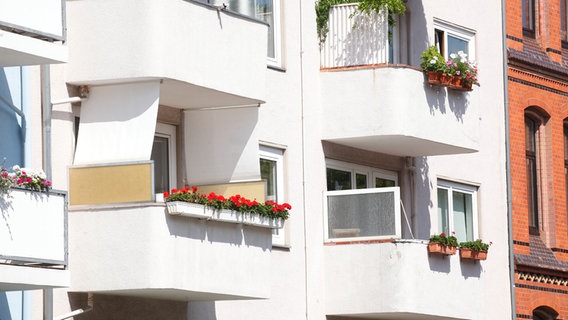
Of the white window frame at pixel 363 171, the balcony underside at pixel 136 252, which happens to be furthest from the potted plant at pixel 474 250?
the balcony underside at pixel 136 252

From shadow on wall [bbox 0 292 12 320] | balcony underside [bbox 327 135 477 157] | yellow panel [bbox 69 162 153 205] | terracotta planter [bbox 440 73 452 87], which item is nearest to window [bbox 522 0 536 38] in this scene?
balcony underside [bbox 327 135 477 157]

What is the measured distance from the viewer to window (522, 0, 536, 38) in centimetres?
3491

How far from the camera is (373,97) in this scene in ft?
91.6

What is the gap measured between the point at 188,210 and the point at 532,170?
12784 mm

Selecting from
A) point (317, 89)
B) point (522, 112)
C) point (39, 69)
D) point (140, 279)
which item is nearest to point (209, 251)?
point (140, 279)

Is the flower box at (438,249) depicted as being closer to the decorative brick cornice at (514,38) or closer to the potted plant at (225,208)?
the potted plant at (225,208)

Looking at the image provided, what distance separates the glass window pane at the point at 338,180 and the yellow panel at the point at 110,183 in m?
5.96

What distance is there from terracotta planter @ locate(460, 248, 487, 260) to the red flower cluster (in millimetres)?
4631

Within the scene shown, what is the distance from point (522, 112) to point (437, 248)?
641 centimetres

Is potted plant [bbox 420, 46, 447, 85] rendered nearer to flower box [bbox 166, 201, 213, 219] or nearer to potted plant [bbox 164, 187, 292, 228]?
potted plant [bbox 164, 187, 292, 228]

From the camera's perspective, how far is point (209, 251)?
77.3 ft

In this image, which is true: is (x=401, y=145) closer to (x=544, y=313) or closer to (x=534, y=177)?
(x=534, y=177)

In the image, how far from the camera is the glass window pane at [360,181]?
2914 cm

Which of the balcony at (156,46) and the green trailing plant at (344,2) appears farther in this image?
the green trailing plant at (344,2)
